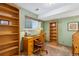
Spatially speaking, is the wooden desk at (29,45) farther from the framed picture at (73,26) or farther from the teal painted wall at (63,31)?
the framed picture at (73,26)

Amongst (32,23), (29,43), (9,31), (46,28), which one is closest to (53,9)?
(46,28)

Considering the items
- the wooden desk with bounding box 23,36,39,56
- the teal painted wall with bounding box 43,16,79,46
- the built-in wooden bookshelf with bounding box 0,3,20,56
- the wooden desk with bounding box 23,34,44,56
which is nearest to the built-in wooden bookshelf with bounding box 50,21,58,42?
the teal painted wall with bounding box 43,16,79,46

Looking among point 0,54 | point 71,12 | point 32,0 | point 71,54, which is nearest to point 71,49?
point 71,54

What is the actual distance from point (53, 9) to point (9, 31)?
3.40 ft

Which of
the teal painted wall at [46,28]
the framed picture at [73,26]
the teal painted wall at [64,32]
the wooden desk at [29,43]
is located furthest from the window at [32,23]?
the framed picture at [73,26]

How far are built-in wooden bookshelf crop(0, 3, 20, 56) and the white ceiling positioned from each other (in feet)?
0.85

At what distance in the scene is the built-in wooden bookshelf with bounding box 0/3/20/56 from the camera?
5.73 feet

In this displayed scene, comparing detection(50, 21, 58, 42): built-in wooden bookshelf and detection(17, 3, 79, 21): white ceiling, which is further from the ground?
detection(17, 3, 79, 21): white ceiling

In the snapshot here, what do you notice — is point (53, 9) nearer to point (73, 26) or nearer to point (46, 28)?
point (46, 28)

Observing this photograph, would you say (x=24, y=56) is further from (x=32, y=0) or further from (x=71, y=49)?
(x=32, y=0)

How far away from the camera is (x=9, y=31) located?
73.0 inches

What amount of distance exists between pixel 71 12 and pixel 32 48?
1121 millimetres

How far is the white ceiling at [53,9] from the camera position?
71.7 inches

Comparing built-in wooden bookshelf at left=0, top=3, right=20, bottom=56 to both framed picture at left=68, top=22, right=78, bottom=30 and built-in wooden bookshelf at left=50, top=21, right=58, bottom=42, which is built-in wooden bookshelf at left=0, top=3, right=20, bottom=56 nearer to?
built-in wooden bookshelf at left=50, top=21, right=58, bottom=42
